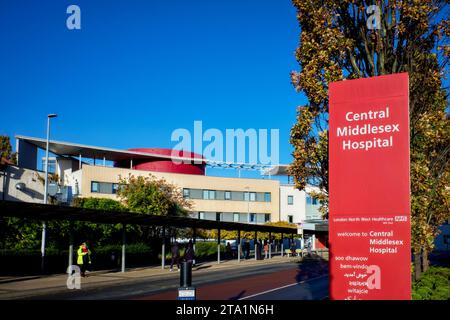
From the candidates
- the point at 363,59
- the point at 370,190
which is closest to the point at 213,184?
the point at 363,59

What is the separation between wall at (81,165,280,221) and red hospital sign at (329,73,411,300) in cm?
6078

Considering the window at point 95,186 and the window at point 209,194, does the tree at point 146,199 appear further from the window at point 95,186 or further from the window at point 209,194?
the window at point 209,194

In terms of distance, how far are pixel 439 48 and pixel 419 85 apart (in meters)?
1.45

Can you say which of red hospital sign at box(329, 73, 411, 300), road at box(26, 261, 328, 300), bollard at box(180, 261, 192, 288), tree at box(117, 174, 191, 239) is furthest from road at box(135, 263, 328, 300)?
tree at box(117, 174, 191, 239)

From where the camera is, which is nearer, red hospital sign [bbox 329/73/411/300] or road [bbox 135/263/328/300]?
red hospital sign [bbox 329/73/411/300]

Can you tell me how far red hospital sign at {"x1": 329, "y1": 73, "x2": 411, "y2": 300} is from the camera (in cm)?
801

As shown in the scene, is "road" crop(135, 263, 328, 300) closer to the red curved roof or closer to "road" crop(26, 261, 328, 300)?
"road" crop(26, 261, 328, 300)

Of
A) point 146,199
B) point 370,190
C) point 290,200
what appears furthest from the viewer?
point 290,200

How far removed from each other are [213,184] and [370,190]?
69814 millimetres

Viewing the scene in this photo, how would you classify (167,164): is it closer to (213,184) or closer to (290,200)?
(213,184)

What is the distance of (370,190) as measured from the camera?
27.1 ft

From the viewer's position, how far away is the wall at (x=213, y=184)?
223ft

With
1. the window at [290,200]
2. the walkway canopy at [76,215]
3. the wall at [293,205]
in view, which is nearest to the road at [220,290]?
the walkway canopy at [76,215]

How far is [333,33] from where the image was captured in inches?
584
